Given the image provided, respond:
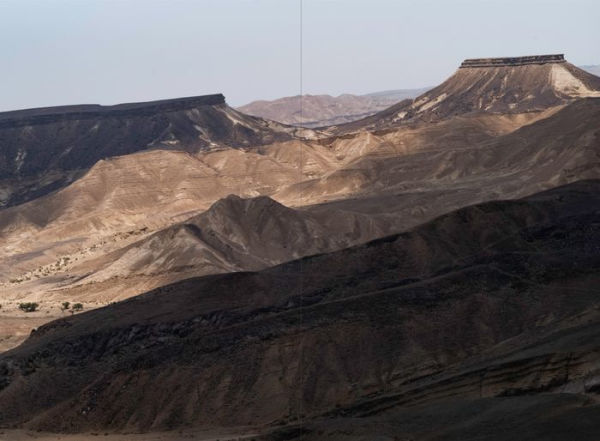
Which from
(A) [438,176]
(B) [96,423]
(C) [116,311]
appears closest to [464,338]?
(B) [96,423]

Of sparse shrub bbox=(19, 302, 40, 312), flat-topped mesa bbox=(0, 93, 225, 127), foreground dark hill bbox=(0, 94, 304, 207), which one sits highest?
flat-topped mesa bbox=(0, 93, 225, 127)

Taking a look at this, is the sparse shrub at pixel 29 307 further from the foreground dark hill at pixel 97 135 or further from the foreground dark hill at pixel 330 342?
the foreground dark hill at pixel 97 135

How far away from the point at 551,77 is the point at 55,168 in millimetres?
90878

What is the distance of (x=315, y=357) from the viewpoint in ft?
157

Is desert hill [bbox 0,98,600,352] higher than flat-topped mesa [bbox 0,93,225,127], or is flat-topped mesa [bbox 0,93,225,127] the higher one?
flat-topped mesa [bbox 0,93,225,127]

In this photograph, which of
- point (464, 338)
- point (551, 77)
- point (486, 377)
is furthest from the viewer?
point (551, 77)

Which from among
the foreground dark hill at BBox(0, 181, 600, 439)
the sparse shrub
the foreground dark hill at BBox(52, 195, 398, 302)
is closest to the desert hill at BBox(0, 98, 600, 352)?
the foreground dark hill at BBox(52, 195, 398, 302)

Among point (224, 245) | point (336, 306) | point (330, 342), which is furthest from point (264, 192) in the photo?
point (330, 342)

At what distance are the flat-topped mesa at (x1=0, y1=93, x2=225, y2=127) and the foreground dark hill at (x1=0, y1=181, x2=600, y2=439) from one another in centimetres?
12477

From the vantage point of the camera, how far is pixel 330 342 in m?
48.6

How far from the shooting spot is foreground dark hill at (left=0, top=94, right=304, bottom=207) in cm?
16362

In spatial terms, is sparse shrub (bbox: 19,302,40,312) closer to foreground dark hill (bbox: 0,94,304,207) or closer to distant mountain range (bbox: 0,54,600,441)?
distant mountain range (bbox: 0,54,600,441)

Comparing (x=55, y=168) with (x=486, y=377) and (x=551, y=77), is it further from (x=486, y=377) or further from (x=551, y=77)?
(x=486, y=377)

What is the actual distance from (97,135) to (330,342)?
451 ft
